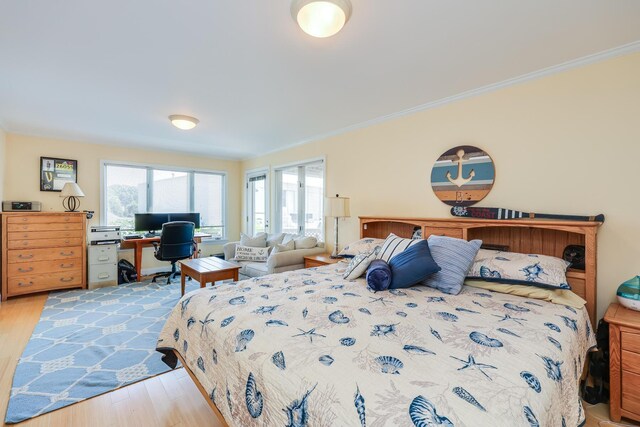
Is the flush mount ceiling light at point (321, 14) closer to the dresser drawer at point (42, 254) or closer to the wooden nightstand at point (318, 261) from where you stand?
the wooden nightstand at point (318, 261)

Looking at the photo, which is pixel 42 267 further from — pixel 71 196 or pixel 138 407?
pixel 138 407

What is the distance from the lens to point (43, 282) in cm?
403

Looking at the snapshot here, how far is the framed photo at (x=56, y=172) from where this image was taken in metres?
4.42

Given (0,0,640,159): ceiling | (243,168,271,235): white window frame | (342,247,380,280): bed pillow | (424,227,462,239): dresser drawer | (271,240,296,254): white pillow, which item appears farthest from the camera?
(243,168,271,235): white window frame

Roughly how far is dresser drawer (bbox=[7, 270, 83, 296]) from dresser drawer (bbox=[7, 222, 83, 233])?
649 mm

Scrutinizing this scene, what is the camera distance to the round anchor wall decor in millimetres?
2676

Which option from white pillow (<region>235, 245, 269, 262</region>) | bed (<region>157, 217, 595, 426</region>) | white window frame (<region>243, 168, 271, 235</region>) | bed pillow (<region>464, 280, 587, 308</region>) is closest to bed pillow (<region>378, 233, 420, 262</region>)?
bed (<region>157, 217, 595, 426</region>)

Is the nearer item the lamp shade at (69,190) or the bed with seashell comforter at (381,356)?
the bed with seashell comforter at (381,356)

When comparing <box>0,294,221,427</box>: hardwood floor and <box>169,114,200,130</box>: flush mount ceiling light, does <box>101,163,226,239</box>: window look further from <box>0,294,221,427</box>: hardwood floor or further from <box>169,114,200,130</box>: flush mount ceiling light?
<box>0,294,221,427</box>: hardwood floor

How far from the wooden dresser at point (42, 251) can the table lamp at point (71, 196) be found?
0.97ft

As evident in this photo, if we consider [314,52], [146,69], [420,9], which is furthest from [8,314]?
[420,9]

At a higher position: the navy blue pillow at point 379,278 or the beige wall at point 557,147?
the beige wall at point 557,147

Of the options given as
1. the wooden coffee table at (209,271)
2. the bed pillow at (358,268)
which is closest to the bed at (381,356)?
the bed pillow at (358,268)

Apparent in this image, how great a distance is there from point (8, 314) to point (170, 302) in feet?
5.61
